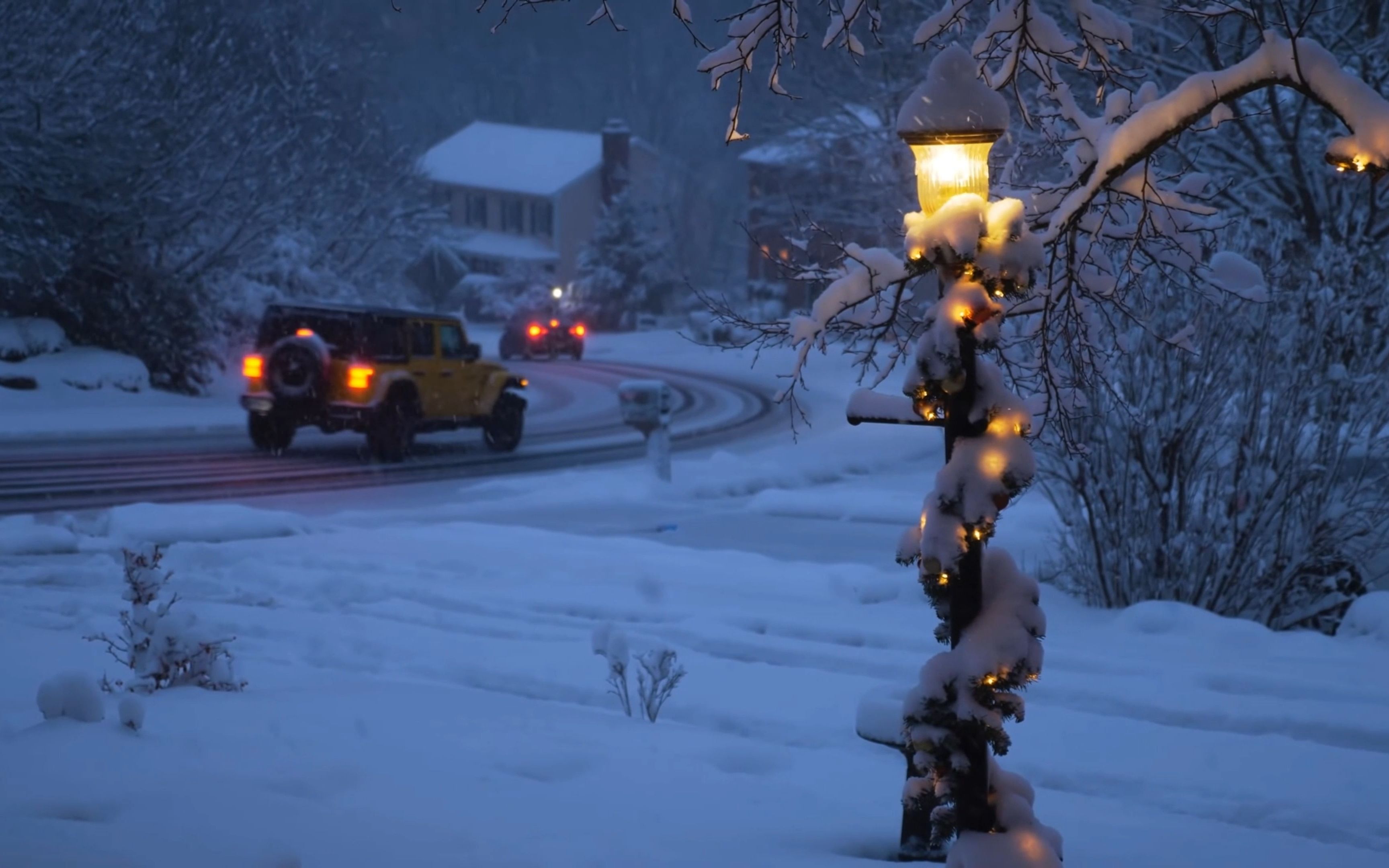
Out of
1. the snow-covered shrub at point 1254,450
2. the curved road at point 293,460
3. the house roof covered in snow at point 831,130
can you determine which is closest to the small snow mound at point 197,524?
the curved road at point 293,460

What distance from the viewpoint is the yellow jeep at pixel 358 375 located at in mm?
17891

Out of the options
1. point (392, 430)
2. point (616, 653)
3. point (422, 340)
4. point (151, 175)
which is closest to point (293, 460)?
point (392, 430)

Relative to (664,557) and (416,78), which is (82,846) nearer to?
(664,557)

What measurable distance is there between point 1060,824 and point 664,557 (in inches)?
243

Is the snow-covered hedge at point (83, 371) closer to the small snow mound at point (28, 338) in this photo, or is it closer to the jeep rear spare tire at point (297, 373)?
the small snow mound at point (28, 338)

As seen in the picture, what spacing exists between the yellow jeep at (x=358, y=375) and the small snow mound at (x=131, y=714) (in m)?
12.9

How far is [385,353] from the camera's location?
60.0 ft

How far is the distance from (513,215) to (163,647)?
7198 centimetres

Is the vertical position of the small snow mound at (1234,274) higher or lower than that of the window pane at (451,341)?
lower

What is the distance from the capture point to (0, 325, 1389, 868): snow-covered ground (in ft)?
15.0

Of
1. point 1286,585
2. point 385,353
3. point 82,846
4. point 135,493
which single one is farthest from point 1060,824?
point 385,353

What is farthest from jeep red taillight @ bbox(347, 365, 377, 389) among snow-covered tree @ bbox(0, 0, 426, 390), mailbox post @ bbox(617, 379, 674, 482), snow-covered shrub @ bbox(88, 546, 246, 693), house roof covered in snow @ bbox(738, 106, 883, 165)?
snow-covered shrub @ bbox(88, 546, 246, 693)

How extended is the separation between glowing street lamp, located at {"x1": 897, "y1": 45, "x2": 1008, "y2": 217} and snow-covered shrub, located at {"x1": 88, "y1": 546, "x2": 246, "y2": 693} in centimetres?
396

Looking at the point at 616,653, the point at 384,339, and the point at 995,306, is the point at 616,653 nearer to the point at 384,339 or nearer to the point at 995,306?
the point at 995,306
